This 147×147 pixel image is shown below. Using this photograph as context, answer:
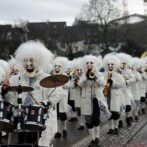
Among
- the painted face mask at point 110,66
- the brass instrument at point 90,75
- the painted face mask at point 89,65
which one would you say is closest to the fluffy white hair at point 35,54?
the brass instrument at point 90,75

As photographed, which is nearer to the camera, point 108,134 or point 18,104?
point 18,104

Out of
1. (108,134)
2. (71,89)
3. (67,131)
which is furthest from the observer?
(71,89)

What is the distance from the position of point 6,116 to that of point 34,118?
0.40 m

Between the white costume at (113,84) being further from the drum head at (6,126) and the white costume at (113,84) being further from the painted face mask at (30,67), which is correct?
the drum head at (6,126)

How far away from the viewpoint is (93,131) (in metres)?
12.4

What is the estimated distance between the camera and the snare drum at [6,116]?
25.6 feet

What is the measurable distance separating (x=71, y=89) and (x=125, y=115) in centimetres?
173

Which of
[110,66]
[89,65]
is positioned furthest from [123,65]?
[89,65]

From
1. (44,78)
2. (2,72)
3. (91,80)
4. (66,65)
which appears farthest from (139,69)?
(44,78)

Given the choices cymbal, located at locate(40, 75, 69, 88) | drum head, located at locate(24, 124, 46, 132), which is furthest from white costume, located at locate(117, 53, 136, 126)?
drum head, located at locate(24, 124, 46, 132)

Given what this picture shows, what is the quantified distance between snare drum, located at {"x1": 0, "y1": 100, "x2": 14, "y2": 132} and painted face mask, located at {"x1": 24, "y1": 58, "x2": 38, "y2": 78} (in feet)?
2.69

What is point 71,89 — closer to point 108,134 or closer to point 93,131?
point 108,134

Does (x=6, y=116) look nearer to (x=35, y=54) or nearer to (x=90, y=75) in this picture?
(x=35, y=54)

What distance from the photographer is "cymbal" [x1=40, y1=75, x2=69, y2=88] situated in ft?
27.0
